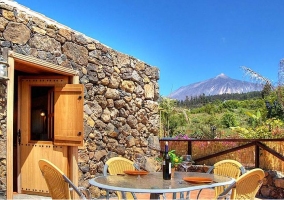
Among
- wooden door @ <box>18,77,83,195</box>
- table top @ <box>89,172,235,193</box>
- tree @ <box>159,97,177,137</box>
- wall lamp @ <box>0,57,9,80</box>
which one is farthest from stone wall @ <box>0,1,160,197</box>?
tree @ <box>159,97,177,137</box>

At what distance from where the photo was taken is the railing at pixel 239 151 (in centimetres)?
823

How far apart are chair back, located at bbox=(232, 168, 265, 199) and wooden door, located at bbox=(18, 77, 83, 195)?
3593 millimetres

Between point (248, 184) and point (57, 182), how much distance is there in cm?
178

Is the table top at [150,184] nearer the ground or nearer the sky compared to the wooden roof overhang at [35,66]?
nearer the ground

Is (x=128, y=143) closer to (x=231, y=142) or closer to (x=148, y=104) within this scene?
(x=148, y=104)

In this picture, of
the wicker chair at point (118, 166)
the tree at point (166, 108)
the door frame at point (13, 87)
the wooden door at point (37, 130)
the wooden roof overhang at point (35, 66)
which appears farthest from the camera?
the tree at point (166, 108)

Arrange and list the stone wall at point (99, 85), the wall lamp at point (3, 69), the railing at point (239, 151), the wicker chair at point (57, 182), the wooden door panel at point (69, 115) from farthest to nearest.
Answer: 1. the railing at point (239, 151)
2. the wooden door panel at point (69, 115)
3. the stone wall at point (99, 85)
4. the wall lamp at point (3, 69)
5. the wicker chair at point (57, 182)

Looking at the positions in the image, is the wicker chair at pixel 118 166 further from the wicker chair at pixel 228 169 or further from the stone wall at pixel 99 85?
the stone wall at pixel 99 85

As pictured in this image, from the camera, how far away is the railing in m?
8.23

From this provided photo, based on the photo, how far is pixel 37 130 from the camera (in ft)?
23.5

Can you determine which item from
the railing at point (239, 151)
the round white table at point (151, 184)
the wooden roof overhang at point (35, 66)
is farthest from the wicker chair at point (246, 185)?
the railing at point (239, 151)

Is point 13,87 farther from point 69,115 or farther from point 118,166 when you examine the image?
point 118,166

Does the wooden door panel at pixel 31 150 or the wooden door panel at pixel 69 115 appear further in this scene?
the wooden door panel at pixel 31 150

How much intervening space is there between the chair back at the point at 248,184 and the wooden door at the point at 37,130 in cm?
359
